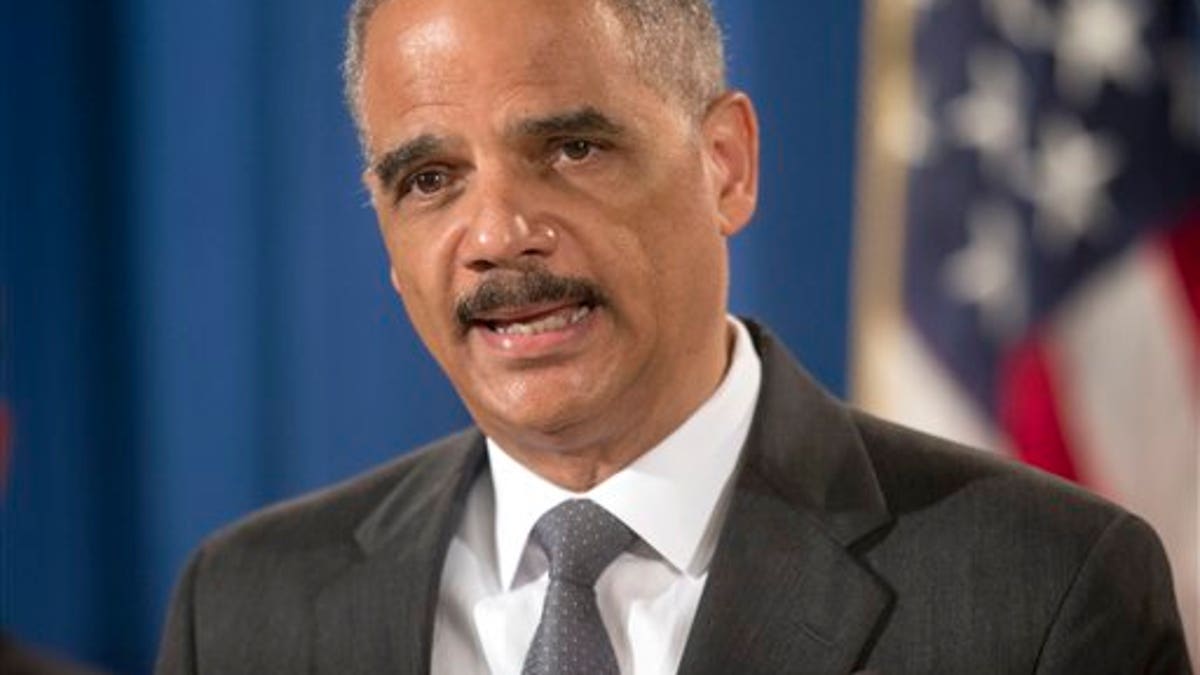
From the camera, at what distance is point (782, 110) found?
2844mm

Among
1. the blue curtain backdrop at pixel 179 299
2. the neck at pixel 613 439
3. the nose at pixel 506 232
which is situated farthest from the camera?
the blue curtain backdrop at pixel 179 299

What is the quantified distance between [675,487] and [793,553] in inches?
4.3

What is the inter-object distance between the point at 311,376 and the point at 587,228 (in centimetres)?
161

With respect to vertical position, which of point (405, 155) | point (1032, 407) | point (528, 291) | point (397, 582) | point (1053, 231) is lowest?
point (1032, 407)

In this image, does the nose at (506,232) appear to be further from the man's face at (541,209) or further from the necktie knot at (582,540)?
the necktie knot at (582,540)

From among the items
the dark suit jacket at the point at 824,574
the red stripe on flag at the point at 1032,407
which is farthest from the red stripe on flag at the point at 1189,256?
the dark suit jacket at the point at 824,574

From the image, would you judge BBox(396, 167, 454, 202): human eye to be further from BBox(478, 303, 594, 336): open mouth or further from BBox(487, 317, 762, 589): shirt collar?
BBox(487, 317, 762, 589): shirt collar

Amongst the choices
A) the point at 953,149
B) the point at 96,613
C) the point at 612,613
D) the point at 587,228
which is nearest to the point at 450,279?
the point at 587,228

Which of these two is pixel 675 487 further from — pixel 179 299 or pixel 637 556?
pixel 179 299

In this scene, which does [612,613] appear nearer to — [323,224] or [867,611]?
[867,611]

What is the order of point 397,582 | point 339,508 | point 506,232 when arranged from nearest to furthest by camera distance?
point 506,232, point 397,582, point 339,508

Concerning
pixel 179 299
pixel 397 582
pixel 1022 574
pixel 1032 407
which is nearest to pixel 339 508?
pixel 397 582

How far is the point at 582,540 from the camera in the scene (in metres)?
1.58

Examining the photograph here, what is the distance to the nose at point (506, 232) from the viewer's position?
1440 mm
